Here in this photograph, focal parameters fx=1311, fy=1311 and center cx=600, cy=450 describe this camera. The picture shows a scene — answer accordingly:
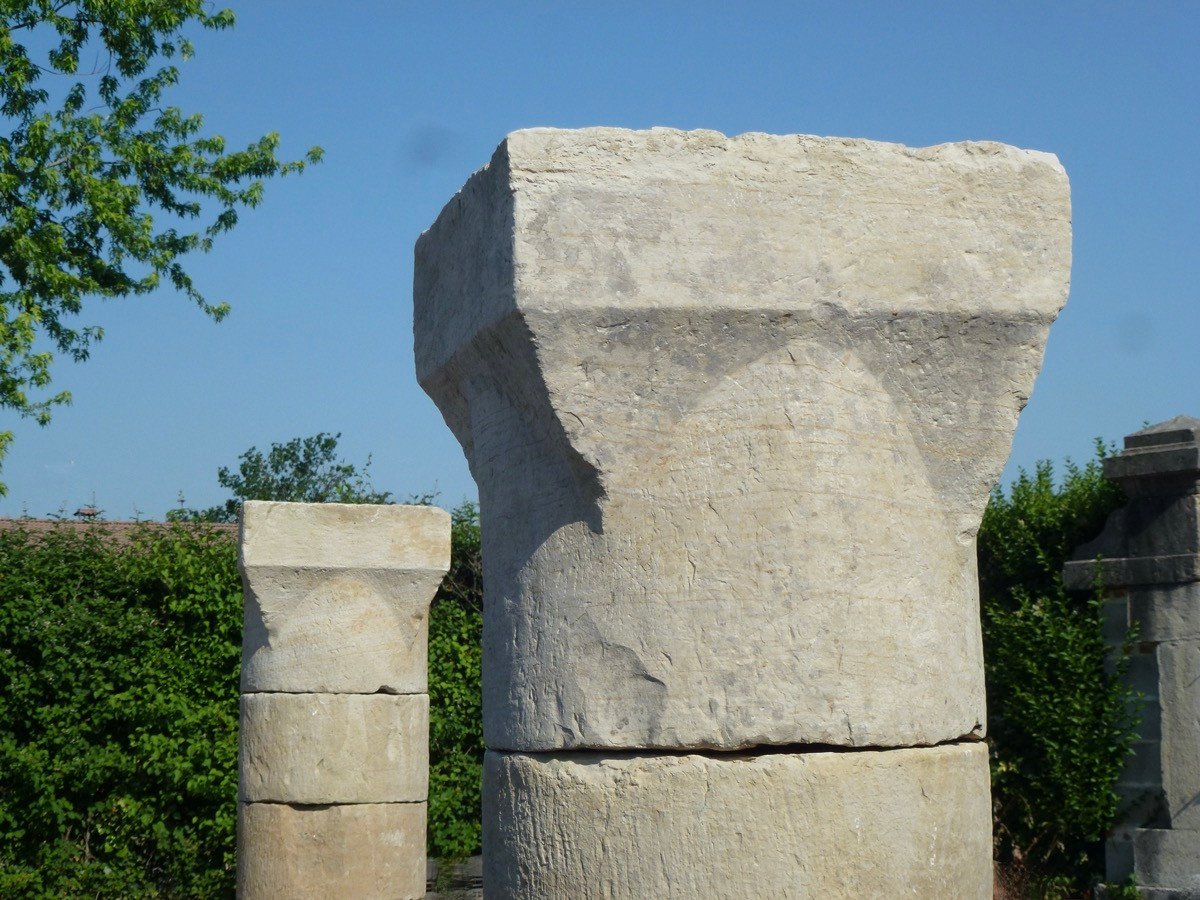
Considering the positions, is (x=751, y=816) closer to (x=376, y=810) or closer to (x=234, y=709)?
(x=376, y=810)

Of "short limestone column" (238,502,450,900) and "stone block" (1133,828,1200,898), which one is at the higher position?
"short limestone column" (238,502,450,900)

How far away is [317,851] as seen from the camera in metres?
7.39

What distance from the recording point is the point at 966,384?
2.60 metres

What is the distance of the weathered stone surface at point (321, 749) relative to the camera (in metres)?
7.38

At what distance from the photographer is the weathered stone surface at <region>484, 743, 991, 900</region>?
237cm

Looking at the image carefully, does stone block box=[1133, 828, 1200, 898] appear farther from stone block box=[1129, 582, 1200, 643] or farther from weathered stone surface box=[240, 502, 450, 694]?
weathered stone surface box=[240, 502, 450, 694]

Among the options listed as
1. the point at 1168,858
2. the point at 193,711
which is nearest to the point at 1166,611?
the point at 1168,858

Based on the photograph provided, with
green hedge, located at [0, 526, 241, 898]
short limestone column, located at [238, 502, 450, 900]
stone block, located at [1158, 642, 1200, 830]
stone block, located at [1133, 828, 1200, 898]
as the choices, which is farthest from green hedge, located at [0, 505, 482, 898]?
stone block, located at [1158, 642, 1200, 830]

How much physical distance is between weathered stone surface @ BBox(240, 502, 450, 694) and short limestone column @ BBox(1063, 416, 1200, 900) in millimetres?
4270

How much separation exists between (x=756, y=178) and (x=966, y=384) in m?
0.59

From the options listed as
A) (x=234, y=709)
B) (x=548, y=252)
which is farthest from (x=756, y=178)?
(x=234, y=709)

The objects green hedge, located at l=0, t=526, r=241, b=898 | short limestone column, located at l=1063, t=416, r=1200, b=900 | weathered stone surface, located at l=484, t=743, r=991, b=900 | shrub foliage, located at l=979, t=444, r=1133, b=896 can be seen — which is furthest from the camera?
green hedge, located at l=0, t=526, r=241, b=898

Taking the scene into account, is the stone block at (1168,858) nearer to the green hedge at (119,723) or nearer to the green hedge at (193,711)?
the green hedge at (193,711)

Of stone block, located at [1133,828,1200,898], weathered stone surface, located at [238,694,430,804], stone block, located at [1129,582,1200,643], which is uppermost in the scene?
stone block, located at [1129,582,1200,643]
